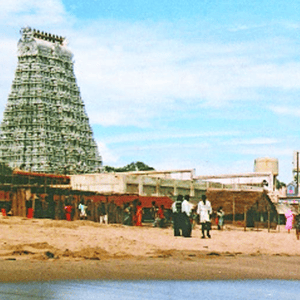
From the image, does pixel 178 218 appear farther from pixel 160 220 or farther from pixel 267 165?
pixel 267 165

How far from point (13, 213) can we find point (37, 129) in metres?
88.4

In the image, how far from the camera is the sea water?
6480 mm

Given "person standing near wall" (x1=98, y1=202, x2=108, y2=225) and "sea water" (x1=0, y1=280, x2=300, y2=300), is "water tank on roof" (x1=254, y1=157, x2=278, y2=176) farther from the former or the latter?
"sea water" (x1=0, y1=280, x2=300, y2=300)

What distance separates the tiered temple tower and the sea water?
105 m

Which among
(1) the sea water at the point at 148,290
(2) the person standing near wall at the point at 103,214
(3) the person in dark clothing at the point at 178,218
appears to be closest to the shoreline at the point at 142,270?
(1) the sea water at the point at 148,290

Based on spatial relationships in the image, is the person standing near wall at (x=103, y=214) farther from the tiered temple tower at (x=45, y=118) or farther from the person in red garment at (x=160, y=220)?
the tiered temple tower at (x=45, y=118)

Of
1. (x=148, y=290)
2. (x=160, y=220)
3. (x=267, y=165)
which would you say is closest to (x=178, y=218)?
(x=160, y=220)

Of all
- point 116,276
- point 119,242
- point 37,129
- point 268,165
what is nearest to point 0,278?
point 116,276

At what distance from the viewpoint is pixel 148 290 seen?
7.15m

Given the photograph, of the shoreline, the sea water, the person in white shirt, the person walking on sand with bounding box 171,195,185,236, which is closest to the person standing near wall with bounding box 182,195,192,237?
the person in white shirt

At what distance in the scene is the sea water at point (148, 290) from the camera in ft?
21.3

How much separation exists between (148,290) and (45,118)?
371 ft

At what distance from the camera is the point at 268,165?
95.2 m

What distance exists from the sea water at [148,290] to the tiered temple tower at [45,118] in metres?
105
